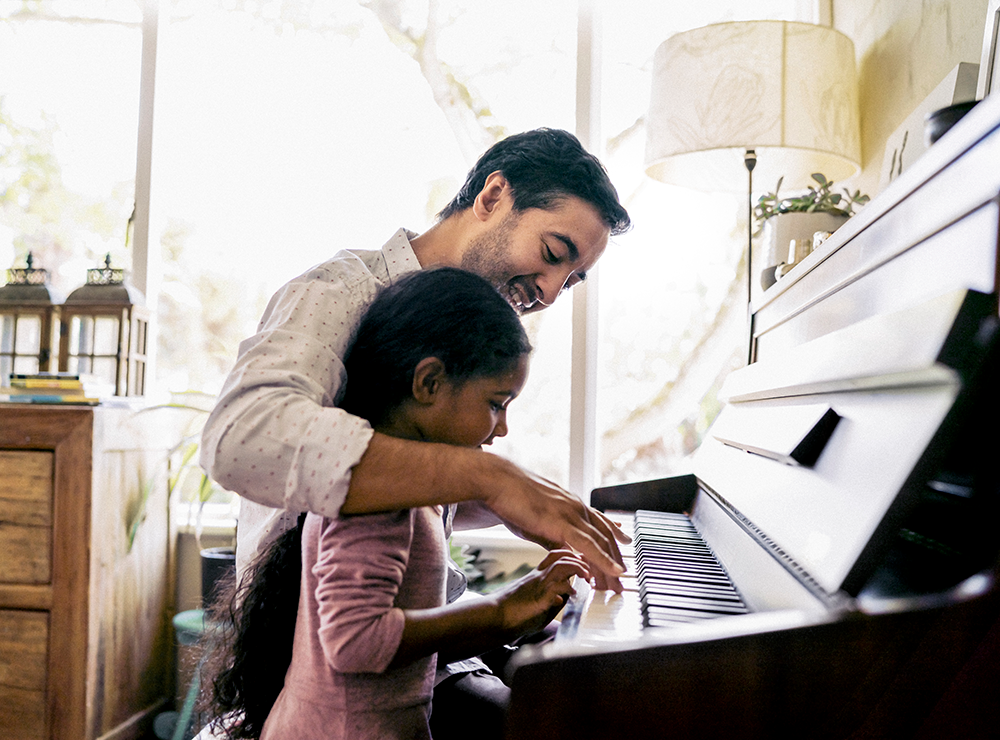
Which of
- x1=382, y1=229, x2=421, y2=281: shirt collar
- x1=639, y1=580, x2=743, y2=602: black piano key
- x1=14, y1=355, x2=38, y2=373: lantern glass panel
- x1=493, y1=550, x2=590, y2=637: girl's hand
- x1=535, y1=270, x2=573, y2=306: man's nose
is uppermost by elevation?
x1=382, y1=229, x2=421, y2=281: shirt collar

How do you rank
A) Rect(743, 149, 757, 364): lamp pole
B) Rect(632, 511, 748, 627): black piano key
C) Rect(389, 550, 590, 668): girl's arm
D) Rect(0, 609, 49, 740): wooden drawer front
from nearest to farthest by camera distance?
Rect(632, 511, 748, 627): black piano key < Rect(389, 550, 590, 668): girl's arm < Rect(743, 149, 757, 364): lamp pole < Rect(0, 609, 49, 740): wooden drawer front

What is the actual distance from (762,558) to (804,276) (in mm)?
607

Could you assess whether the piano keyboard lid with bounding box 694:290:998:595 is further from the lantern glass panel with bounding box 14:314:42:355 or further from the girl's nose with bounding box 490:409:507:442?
the lantern glass panel with bounding box 14:314:42:355

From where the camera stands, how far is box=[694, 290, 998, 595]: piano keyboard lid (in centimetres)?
56

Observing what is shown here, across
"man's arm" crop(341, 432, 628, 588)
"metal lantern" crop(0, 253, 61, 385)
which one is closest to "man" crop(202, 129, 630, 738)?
"man's arm" crop(341, 432, 628, 588)

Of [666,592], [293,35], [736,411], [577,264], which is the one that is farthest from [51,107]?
[666,592]

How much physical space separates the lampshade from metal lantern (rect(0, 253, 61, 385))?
1.95 m

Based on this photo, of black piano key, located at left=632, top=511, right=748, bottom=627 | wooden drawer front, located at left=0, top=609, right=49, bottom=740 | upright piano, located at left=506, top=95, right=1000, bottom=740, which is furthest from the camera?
wooden drawer front, located at left=0, top=609, right=49, bottom=740

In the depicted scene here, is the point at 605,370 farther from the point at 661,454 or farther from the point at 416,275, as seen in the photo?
the point at 416,275

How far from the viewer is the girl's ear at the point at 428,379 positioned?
1.02m

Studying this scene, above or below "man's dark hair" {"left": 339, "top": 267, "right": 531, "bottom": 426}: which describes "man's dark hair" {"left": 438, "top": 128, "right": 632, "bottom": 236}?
above

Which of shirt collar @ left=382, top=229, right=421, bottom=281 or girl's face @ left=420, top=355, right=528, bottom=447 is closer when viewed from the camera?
girl's face @ left=420, top=355, right=528, bottom=447

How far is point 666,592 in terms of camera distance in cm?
87

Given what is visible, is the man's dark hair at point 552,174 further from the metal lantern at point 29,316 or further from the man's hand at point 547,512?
the metal lantern at point 29,316
